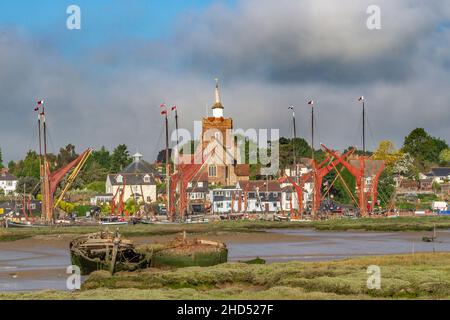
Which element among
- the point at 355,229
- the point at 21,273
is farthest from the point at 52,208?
the point at 21,273

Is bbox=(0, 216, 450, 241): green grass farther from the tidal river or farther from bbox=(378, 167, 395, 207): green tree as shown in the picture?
bbox=(378, 167, 395, 207): green tree

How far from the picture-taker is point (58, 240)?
106m

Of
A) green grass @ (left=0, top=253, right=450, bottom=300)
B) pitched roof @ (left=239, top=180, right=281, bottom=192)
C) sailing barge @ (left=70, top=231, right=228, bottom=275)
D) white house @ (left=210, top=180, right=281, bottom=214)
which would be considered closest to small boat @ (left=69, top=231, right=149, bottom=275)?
sailing barge @ (left=70, top=231, right=228, bottom=275)

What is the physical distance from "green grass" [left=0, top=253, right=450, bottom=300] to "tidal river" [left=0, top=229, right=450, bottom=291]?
6.42 meters

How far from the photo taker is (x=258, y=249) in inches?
3430

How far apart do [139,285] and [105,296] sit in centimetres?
554

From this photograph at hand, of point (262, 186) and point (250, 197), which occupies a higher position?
point (262, 186)

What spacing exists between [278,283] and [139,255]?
46.4ft

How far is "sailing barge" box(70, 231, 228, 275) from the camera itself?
57.4 meters

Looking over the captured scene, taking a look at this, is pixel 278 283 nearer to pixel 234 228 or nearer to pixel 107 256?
pixel 107 256

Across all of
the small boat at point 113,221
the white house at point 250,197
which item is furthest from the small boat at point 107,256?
the white house at point 250,197

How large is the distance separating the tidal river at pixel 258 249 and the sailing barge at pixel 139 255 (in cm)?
215

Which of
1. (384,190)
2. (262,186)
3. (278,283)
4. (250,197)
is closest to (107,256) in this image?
(278,283)

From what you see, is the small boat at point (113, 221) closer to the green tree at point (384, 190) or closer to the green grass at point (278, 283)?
the green tree at point (384, 190)
